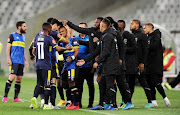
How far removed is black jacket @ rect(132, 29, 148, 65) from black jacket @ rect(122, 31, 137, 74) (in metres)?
0.21

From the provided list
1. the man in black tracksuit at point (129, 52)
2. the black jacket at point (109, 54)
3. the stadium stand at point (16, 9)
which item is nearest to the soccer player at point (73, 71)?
the black jacket at point (109, 54)

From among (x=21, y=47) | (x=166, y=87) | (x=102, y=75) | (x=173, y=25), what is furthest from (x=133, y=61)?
(x=173, y=25)

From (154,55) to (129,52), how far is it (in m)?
0.90

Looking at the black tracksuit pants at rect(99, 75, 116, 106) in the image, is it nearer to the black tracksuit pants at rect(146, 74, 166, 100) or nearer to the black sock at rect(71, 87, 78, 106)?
the black sock at rect(71, 87, 78, 106)

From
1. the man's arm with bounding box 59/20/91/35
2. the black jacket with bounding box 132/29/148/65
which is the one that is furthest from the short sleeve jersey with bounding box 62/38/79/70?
the black jacket with bounding box 132/29/148/65

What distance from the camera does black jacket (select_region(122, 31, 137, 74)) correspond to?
9766mm

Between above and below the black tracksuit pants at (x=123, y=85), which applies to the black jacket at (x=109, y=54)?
above

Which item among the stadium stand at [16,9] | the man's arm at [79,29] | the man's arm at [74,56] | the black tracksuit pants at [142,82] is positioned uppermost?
the stadium stand at [16,9]

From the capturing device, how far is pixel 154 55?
10547 mm

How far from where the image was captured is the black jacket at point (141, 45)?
10148mm

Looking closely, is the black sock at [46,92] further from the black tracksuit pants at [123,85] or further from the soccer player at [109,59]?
the black tracksuit pants at [123,85]

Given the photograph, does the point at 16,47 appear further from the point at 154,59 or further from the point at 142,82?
the point at 154,59

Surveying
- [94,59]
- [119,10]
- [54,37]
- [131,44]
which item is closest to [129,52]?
[131,44]

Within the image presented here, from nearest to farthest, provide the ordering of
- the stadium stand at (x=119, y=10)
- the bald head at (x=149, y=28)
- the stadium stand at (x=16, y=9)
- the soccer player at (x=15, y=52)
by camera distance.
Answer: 1. the bald head at (x=149, y=28)
2. the soccer player at (x=15, y=52)
3. the stadium stand at (x=119, y=10)
4. the stadium stand at (x=16, y=9)
